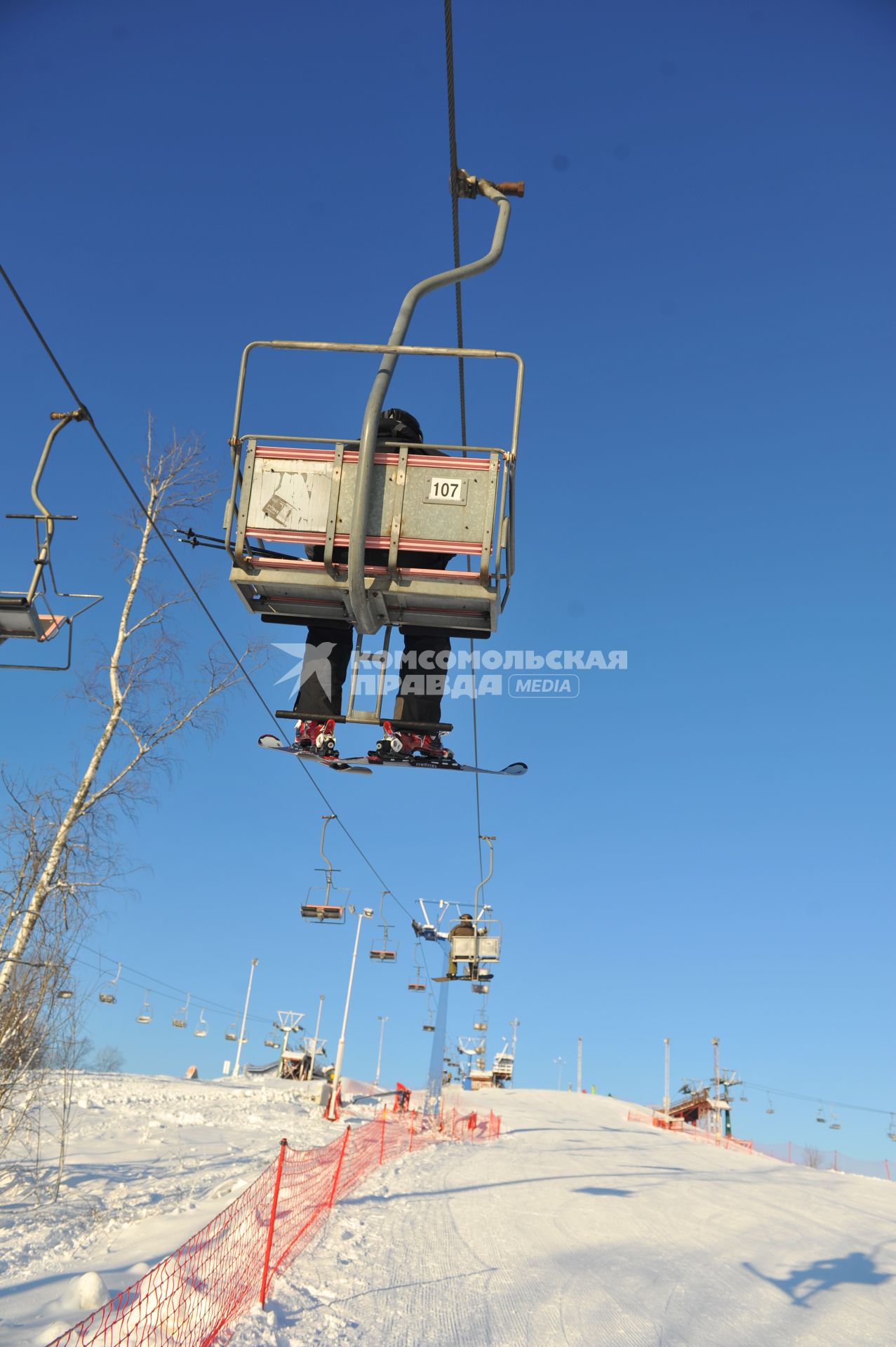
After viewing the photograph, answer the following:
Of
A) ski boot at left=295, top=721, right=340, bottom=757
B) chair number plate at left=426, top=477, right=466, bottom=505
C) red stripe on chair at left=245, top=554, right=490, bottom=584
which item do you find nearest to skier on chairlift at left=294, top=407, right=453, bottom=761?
ski boot at left=295, top=721, right=340, bottom=757

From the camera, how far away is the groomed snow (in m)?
7.59

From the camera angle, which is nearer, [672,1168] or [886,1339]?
[886,1339]

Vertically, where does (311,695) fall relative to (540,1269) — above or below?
above

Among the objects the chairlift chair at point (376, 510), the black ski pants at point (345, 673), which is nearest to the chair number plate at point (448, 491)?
the chairlift chair at point (376, 510)

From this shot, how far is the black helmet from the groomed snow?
6517 millimetres

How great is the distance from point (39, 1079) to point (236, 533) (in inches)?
456

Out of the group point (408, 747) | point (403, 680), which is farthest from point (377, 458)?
point (408, 747)

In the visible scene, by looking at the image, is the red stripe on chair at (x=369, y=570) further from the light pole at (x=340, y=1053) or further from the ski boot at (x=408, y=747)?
the light pole at (x=340, y=1053)

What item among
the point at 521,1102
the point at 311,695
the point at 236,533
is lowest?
the point at 521,1102

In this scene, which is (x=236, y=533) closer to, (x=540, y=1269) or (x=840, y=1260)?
(x=540, y=1269)

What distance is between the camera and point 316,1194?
11531mm

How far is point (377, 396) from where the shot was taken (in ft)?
17.9

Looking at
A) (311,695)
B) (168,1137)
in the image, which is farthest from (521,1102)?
(311,695)

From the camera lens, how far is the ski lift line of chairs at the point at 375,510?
558cm
